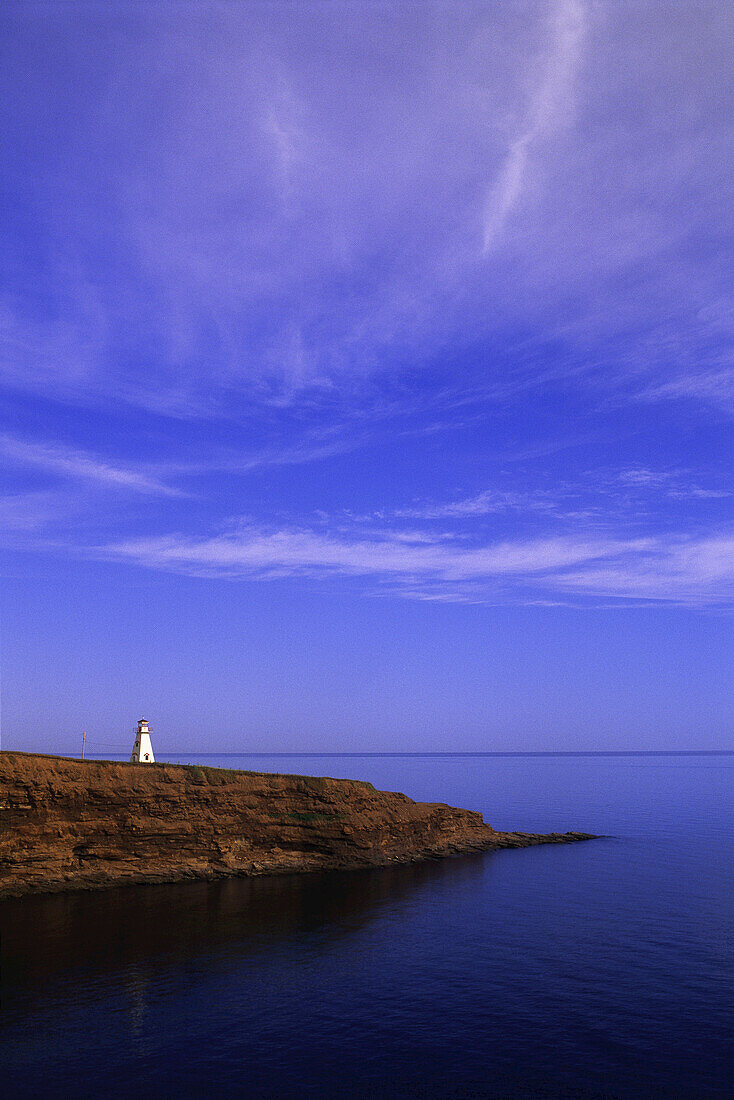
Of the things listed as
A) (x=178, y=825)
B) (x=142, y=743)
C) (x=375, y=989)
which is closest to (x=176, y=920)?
(x=178, y=825)

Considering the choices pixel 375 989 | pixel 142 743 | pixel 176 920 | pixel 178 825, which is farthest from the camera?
pixel 142 743

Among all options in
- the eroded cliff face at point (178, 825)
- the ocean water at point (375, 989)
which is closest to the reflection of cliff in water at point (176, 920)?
the ocean water at point (375, 989)

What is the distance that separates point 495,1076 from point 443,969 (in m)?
10.2

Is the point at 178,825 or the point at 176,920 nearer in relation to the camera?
the point at 176,920

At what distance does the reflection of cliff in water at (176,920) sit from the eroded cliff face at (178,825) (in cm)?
156

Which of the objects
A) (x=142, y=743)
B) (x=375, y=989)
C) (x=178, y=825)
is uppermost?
(x=142, y=743)

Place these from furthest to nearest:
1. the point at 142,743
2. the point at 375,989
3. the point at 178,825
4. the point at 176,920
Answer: the point at 142,743 → the point at 178,825 → the point at 176,920 → the point at 375,989

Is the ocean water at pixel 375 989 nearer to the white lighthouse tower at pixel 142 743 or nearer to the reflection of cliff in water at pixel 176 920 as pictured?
the reflection of cliff in water at pixel 176 920

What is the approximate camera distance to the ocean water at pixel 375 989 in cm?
2300

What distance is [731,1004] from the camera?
28641mm

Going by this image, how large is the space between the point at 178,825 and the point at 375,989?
2639 centimetres

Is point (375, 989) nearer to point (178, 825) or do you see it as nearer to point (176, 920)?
point (176, 920)

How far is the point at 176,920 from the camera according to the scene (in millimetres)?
40656

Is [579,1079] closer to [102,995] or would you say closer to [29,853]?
[102,995]
